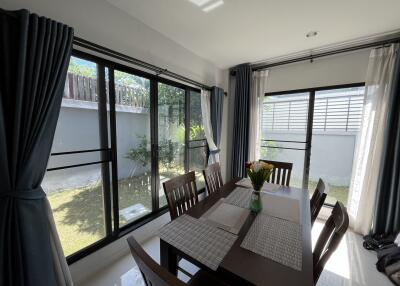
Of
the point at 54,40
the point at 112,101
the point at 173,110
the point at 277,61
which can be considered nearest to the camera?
the point at 54,40

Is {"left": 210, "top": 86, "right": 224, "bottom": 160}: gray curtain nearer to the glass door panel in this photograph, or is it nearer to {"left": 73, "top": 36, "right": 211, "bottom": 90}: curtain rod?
{"left": 73, "top": 36, "right": 211, "bottom": 90}: curtain rod

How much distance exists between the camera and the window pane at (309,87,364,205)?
8.22 ft

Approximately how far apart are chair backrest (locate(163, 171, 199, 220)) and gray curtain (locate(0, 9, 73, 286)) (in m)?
0.80

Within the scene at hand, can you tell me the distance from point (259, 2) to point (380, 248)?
2.88 metres

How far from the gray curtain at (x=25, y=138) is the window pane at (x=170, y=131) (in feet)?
3.96

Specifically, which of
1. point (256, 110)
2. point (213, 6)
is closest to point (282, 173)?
point (256, 110)

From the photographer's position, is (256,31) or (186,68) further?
(186,68)

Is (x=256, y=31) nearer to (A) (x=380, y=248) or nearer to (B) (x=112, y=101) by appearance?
(B) (x=112, y=101)

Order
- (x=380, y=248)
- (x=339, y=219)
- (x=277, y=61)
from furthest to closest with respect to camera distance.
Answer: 1. (x=277, y=61)
2. (x=380, y=248)
3. (x=339, y=219)

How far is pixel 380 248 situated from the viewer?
1928 millimetres

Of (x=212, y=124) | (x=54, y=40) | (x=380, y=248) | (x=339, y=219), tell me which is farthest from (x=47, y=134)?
(x=380, y=248)

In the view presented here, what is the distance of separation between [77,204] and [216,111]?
2186 millimetres

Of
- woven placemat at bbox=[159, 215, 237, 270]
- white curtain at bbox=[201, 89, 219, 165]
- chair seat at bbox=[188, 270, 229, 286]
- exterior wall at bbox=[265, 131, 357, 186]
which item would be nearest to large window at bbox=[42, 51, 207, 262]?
white curtain at bbox=[201, 89, 219, 165]

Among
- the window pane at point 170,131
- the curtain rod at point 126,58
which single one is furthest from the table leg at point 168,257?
the curtain rod at point 126,58
